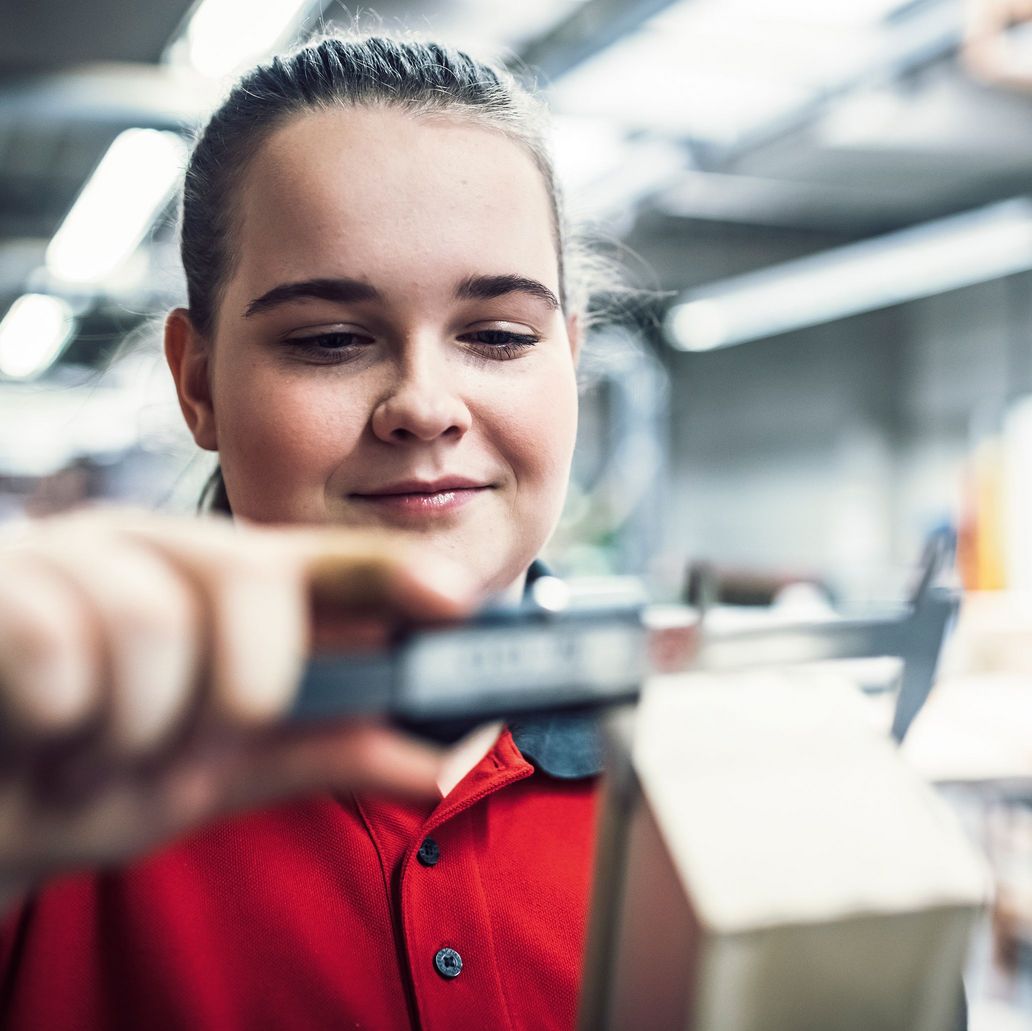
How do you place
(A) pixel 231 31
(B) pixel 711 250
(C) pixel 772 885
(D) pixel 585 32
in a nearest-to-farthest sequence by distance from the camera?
(C) pixel 772 885
(A) pixel 231 31
(D) pixel 585 32
(B) pixel 711 250

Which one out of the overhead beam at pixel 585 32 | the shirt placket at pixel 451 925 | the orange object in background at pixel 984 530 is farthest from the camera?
the orange object in background at pixel 984 530

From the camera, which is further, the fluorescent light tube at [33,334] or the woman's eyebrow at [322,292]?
the fluorescent light tube at [33,334]

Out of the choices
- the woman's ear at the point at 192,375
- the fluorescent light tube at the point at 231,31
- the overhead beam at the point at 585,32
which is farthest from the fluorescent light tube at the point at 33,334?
the woman's ear at the point at 192,375

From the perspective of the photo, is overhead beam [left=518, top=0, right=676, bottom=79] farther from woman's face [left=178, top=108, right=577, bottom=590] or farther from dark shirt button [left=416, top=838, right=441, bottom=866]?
dark shirt button [left=416, top=838, right=441, bottom=866]

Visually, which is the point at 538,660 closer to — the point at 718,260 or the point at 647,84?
the point at 647,84

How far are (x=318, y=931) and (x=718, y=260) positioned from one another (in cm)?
659

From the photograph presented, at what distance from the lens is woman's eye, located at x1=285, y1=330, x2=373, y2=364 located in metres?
0.73

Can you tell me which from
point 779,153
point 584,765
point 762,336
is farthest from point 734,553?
point 584,765

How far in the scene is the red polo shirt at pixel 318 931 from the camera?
2.20 feet

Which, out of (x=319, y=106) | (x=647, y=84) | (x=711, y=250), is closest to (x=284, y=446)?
(x=319, y=106)

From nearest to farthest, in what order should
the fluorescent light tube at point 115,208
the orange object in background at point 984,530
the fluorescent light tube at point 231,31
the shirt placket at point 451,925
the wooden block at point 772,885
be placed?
1. the wooden block at point 772,885
2. the shirt placket at point 451,925
3. the fluorescent light tube at point 231,31
4. the fluorescent light tube at point 115,208
5. the orange object in background at point 984,530

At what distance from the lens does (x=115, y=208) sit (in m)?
4.11

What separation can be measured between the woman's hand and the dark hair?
0.57 metres

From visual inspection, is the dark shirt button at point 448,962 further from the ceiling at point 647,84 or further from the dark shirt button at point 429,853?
the ceiling at point 647,84
